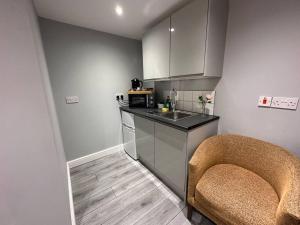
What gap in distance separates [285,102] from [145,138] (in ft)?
5.01

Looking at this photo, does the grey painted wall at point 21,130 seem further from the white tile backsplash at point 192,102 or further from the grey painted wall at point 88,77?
the white tile backsplash at point 192,102

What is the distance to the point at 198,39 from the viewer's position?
1.31 meters

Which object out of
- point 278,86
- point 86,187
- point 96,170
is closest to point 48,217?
point 86,187

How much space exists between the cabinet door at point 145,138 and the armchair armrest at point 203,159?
2.22 feet

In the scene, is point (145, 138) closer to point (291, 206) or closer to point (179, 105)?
point (179, 105)

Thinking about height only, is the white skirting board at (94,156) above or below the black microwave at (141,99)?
below

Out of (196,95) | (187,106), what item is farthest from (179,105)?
(196,95)

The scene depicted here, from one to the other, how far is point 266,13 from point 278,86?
0.67 meters

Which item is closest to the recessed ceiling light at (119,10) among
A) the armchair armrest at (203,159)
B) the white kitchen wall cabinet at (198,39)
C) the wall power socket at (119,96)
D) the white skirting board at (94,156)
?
the white kitchen wall cabinet at (198,39)

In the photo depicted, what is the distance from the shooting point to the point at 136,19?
5.61 feet

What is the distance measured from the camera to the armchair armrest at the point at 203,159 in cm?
110

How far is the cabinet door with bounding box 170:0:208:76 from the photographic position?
4.13 feet

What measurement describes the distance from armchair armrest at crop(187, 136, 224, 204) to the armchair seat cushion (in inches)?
2.0

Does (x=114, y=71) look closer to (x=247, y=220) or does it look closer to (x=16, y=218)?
(x=16, y=218)
